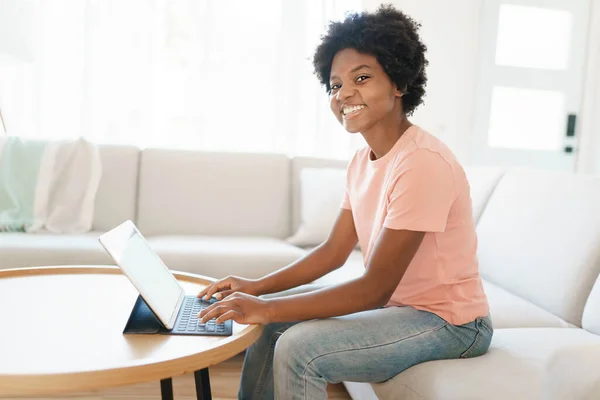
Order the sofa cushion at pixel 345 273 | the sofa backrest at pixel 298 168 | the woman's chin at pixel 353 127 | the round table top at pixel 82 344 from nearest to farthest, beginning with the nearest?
the round table top at pixel 82 344
the woman's chin at pixel 353 127
the sofa cushion at pixel 345 273
the sofa backrest at pixel 298 168

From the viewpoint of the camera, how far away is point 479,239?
6.63ft

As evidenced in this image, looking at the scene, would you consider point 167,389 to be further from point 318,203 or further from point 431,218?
point 318,203

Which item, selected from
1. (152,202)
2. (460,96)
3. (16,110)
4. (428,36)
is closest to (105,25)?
(16,110)

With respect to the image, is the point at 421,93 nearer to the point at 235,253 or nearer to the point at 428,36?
the point at 235,253

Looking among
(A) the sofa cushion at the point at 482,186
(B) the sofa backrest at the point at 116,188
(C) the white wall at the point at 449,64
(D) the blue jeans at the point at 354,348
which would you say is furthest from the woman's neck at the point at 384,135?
(C) the white wall at the point at 449,64

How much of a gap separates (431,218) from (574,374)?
17.9 inches

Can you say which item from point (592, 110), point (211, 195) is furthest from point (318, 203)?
point (592, 110)

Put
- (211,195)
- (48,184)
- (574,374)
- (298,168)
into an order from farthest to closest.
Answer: (298,168) < (211,195) < (48,184) < (574,374)

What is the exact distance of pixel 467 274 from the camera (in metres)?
1.19

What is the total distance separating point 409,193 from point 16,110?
8.99ft

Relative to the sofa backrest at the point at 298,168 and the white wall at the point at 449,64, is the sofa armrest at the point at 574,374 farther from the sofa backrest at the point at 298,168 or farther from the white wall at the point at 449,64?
the white wall at the point at 449,64

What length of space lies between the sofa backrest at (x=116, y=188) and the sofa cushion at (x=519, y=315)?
5.44 ft

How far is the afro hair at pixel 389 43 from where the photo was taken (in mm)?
1183

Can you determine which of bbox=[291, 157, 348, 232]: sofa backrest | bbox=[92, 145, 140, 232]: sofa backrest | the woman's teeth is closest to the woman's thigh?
the woman's teeth
